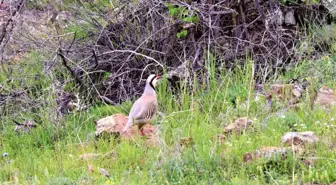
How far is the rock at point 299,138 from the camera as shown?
515cm

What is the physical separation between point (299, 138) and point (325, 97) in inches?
54.8

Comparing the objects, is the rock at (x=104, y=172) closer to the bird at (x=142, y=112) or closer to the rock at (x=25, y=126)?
the bird at (x=142, y=112)

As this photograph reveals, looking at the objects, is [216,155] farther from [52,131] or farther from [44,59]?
[44,59]

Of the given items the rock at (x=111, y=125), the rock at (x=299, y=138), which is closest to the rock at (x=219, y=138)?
the rock at (x=299, y=138)

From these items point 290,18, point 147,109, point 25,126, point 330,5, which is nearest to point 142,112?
point 147,109

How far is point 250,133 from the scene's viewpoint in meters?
5.79

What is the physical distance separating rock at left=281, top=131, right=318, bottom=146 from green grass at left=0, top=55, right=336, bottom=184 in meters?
0.09

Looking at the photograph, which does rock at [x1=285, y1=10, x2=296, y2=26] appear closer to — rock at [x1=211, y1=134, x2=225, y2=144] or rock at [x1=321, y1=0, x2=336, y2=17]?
rock at [x1=321, y1=0, x2=336, y2=17]

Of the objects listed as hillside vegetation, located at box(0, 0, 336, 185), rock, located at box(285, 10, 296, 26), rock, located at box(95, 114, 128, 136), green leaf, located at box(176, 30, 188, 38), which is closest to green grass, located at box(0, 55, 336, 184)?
hillside vegetation, located at box(0, 0, 336, 185)

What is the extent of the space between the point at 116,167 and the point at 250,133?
1.37m

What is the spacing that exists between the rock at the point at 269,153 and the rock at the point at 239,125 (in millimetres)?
728

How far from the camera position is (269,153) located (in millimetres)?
5000

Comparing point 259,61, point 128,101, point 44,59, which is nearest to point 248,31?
point 259,61

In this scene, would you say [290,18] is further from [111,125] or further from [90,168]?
[90,168]
